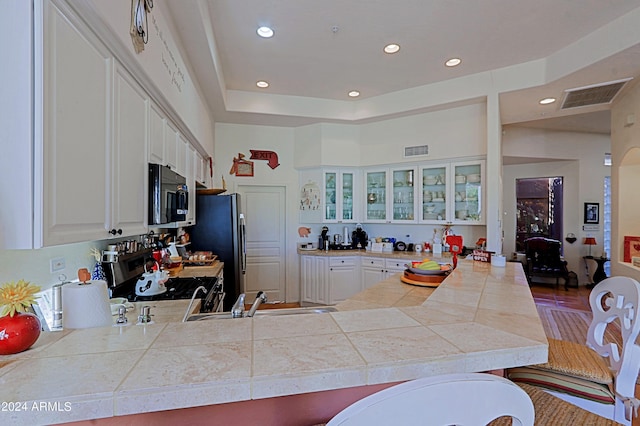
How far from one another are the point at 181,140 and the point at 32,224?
6.99 ft

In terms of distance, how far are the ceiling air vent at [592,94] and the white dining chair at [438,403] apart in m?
4.18

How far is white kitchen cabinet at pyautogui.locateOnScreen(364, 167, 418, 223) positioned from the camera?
4730mm

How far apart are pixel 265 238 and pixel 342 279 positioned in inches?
56.6

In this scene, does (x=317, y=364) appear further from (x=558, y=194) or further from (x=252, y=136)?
(x=558, y=194)

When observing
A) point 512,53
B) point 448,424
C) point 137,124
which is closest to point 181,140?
point 137,124

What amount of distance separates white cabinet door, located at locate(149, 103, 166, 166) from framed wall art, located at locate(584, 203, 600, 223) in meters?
7.62

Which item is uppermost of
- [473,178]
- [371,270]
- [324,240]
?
[473,178]

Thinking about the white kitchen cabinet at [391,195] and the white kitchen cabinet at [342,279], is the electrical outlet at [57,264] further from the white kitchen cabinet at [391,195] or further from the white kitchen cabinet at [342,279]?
the white kitchen cabinet at [391,195]

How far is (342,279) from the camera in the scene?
185 inches

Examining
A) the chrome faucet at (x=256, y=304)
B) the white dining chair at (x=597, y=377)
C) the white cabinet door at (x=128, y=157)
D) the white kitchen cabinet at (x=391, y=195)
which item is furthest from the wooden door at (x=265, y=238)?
the white dining chair at (x=597, y=377)

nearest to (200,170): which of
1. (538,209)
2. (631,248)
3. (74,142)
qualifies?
(74,142)

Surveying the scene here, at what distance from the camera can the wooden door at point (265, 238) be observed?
16.6 feet

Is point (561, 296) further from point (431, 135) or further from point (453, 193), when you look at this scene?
point (431, 135)

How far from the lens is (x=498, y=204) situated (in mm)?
3775
